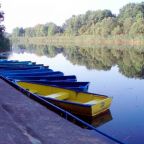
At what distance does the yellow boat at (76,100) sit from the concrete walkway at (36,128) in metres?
1.37

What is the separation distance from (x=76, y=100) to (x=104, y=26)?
6508 cm

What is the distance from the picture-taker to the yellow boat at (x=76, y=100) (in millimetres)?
11442

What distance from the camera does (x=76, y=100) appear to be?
42.7ft

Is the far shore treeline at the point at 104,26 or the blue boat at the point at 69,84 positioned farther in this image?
the far shore treeline at the point at 104,26

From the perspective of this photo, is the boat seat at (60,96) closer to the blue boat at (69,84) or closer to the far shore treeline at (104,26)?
the blue boat at (69,84)

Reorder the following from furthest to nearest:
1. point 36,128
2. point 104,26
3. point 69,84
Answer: point 104,26 < point 69,84 < point 36,128

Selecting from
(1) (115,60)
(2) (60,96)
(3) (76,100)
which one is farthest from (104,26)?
(2) (60,96)

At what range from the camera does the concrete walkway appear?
7398 mm

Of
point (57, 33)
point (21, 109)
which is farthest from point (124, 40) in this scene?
point (21, 109)

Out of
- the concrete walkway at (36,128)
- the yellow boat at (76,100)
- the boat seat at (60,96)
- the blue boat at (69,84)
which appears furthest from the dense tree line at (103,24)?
the concrete walkway at (36,128)

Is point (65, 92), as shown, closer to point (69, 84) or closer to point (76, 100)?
point (76, 100)

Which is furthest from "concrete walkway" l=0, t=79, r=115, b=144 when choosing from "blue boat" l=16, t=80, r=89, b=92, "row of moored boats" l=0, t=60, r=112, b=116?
"blue boat" l=16, t=80, r=89, b=92

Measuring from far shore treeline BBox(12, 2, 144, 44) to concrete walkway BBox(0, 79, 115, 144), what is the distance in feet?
181

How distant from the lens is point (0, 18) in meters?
36.3
